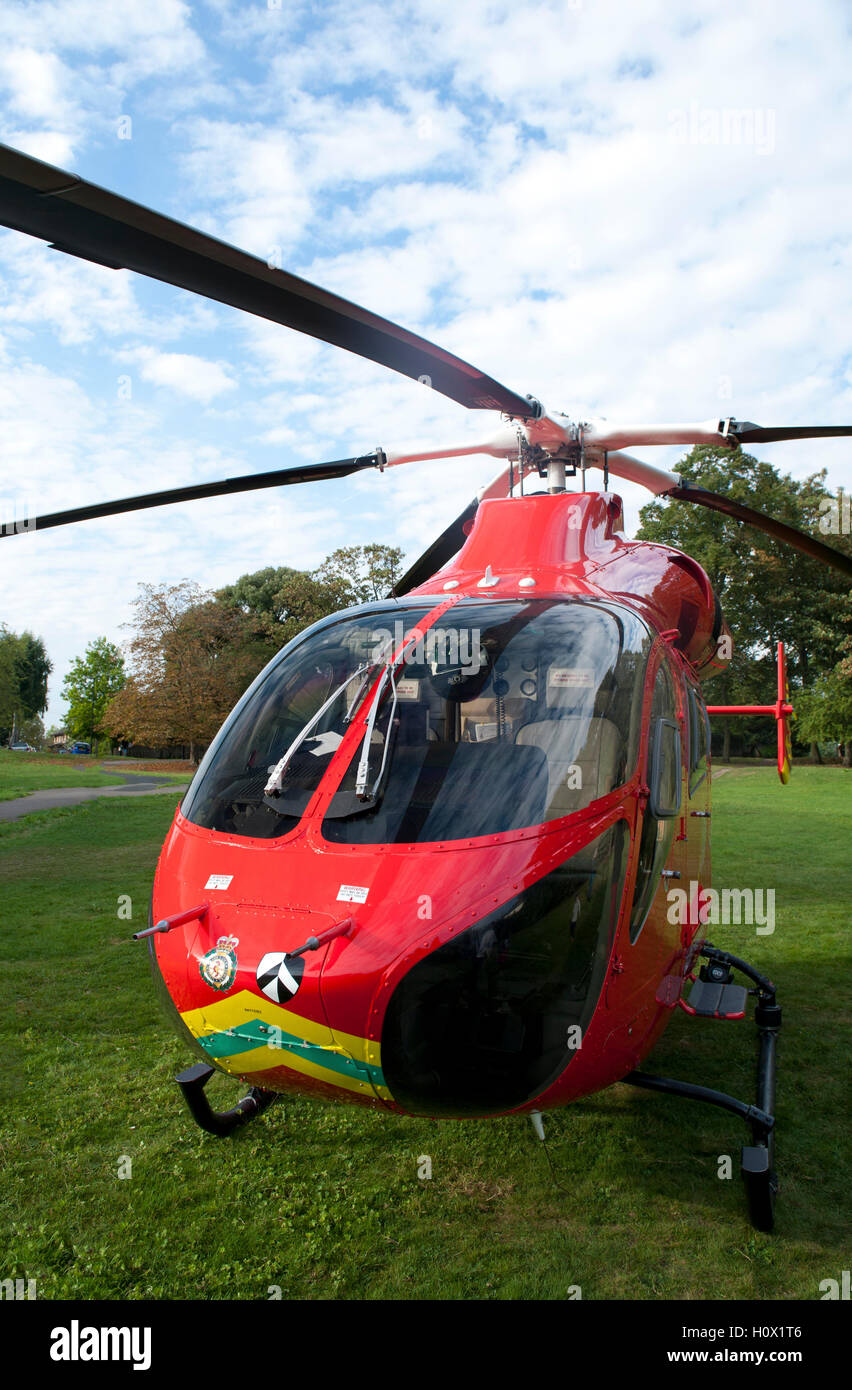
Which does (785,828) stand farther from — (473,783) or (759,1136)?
(473,783)

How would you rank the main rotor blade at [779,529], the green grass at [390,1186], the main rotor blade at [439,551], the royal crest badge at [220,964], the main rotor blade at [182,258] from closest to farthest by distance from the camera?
the main rotor blade at [182,258]
the royal crest badge at [220,964]
the green grass at [390,1186]
the main rotor blade at [779,529]
the main rotor blade at [439,551]

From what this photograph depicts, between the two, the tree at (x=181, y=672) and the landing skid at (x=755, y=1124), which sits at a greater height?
the tree at (x=181, y=672)

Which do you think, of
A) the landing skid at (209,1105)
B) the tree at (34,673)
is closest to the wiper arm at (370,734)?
the landing skid at (209,1105)

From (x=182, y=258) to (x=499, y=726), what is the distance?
2065mm

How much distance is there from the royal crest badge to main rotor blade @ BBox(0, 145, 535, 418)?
86.3 inches

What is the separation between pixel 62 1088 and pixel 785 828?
14576mm

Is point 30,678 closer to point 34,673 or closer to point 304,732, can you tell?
point 34,673

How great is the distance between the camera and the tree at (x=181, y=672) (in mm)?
34938

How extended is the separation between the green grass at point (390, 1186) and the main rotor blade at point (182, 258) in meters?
3.58

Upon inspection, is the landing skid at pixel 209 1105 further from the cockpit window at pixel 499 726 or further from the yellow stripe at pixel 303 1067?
the cockpit window at pixel 499 726

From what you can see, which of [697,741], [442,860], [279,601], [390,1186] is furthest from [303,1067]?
[279,601]

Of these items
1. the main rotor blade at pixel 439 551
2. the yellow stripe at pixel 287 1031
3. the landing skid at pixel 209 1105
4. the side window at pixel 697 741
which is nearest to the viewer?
the yellow stripe at pixel 287 1031

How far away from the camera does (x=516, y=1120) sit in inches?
180
